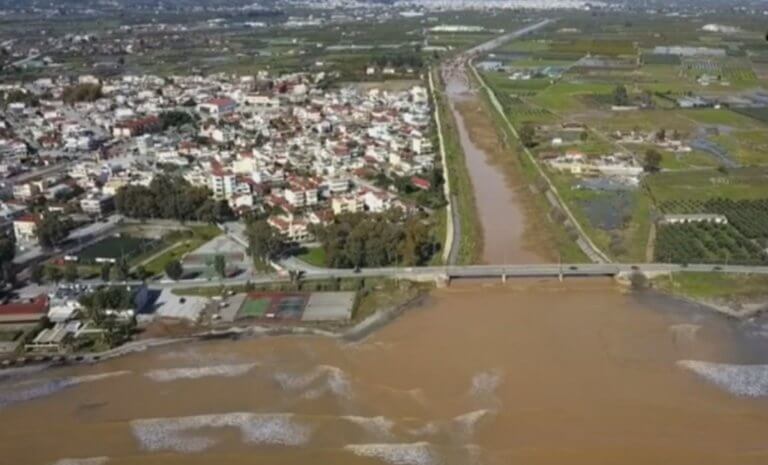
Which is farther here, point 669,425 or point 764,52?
point 764,52

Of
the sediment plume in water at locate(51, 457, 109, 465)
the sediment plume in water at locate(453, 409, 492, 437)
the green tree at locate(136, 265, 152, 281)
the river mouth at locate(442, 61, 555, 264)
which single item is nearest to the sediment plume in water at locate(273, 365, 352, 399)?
the sediment plume in water at locate(453, 409, 492, 437)

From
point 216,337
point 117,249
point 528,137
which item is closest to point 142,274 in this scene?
point 117,249

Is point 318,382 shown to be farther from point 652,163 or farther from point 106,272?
point 652,163

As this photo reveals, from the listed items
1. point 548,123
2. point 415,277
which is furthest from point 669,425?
point 548,123

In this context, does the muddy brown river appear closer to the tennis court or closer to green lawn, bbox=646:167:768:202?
the tennis court

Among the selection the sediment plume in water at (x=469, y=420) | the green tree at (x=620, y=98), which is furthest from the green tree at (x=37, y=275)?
the green tree at (x=620, y=98)

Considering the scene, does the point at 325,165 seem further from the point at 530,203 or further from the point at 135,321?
the point at 135,321

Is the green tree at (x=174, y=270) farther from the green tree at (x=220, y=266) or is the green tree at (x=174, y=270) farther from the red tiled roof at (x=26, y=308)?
the red tiled roof at (x=26, y=308)
